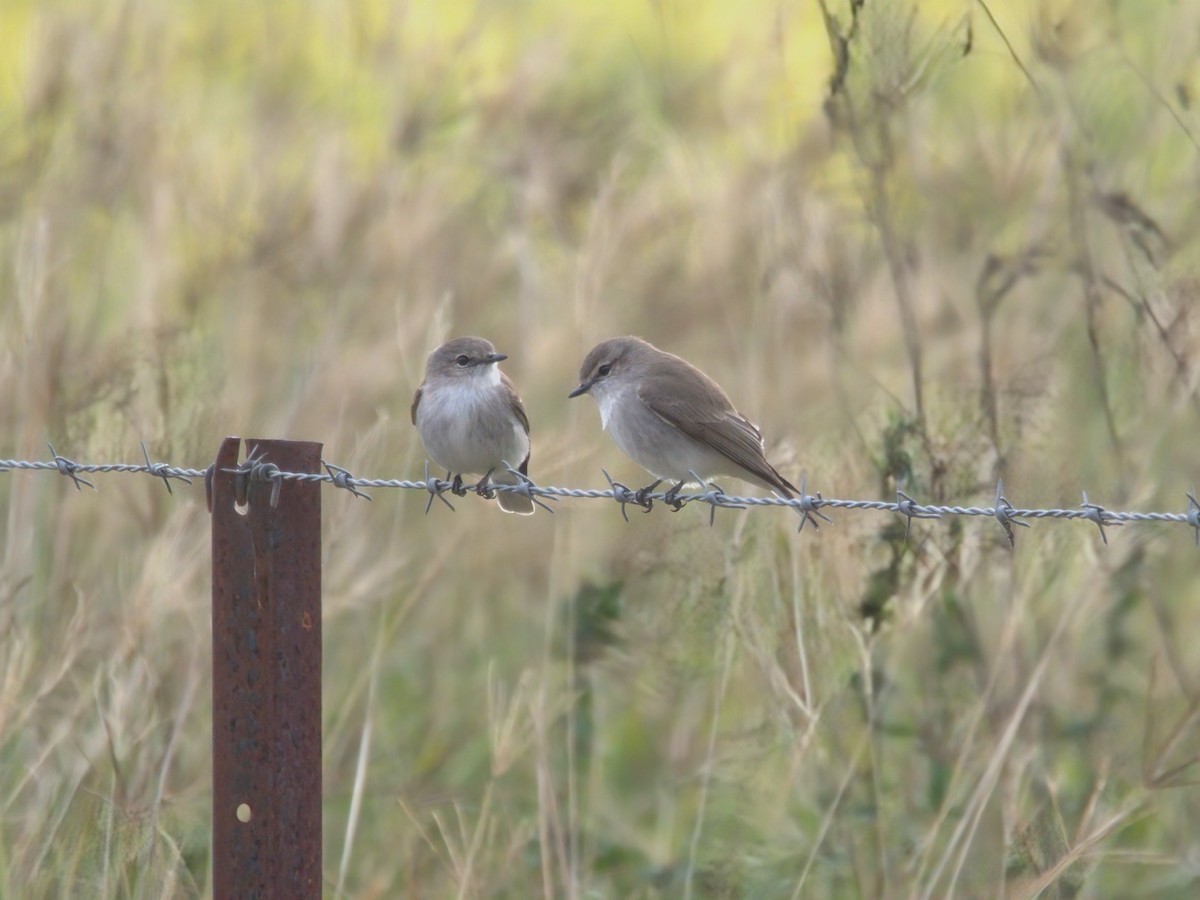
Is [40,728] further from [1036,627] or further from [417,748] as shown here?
[1036,627]

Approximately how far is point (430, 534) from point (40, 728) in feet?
4.42

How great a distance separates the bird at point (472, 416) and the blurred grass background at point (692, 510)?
13cm

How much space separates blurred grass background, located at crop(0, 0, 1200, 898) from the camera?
3.99m

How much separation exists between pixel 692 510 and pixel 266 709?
195cm

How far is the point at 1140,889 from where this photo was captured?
14.2ft

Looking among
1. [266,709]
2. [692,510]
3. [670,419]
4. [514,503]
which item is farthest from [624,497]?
[266,709]

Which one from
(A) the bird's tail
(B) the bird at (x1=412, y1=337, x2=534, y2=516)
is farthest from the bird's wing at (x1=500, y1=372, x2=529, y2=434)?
(A) the bird's tail

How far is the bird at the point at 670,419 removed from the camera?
4730 mm

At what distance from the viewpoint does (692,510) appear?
15.1ft

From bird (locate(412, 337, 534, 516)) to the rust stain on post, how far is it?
2056 millimetres

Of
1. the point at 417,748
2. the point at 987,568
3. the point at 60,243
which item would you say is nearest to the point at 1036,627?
the point at 987,568

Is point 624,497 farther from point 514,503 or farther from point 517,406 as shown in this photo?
point 517,406

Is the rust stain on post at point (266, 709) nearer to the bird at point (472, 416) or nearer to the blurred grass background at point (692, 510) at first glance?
the blurred grass background at point (692, 510)

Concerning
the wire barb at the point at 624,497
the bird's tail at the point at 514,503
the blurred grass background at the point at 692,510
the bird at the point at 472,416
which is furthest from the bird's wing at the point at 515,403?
the wire barb at the point at 624,497
